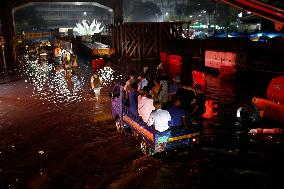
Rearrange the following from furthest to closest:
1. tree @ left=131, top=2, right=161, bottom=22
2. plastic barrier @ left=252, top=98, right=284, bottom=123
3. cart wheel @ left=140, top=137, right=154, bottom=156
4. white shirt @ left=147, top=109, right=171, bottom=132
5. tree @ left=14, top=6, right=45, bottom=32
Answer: tree @ left=131, top=2, right=161, bottom=22
tree @ left=14, top=6, right=45, bottom=32
plastic barrier @ left=252, top=98, right=284, bottom=123
cart wheel @ left=140, top=137, right=154, bottom=156
white shirt @ left=147, top=109, right=171, bottom=132

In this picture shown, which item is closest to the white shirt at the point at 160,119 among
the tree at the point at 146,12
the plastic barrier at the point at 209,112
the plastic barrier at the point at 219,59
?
the plastic barrier at the point at 209,112

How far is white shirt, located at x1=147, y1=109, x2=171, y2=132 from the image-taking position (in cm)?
743

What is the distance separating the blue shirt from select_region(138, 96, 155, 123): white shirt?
53 cm

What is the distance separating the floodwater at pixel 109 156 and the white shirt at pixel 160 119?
98 cm

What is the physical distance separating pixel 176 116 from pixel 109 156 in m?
2.19

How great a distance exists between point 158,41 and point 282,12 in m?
22.3

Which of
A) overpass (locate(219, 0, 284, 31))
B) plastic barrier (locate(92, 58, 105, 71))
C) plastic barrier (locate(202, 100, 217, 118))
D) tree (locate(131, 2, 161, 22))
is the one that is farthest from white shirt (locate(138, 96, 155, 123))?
tree (locate(131, 2, 161, 22))

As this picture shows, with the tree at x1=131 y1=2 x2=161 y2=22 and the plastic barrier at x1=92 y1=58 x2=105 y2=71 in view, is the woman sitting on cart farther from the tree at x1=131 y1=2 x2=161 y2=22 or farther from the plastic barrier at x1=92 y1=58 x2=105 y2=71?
the tree at x1=131 y1=2 x2=161 y2=22

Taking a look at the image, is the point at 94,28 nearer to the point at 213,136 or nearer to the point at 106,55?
the point at 106,55

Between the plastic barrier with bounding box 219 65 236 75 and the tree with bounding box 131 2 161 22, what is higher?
the tree with bounding box 131 2 161 22

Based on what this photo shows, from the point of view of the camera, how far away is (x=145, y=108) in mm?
8102

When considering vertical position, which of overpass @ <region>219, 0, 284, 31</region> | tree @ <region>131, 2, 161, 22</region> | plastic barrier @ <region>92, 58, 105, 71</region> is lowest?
plastic barrier @ <region>92, 58, 105, 71</region>

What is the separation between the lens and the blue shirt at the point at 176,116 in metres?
7.87

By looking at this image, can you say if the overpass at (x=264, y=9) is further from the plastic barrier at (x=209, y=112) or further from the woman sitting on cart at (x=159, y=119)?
the plastic barrier at (x=209, y=112)
